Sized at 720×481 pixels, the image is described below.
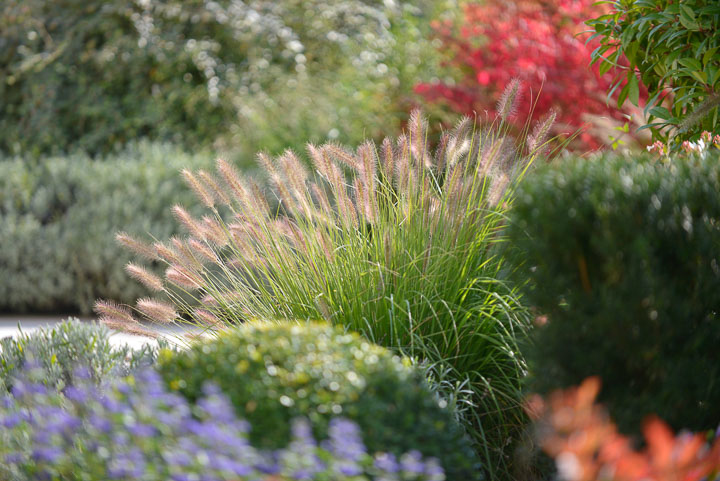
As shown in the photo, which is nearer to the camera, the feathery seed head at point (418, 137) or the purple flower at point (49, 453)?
the purple flower at point (49, 453)

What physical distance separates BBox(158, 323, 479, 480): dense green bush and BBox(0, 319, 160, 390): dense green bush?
898 millimetres

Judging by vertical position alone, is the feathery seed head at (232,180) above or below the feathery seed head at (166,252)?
above

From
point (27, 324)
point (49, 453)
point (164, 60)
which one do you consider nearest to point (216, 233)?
point (49, 453)

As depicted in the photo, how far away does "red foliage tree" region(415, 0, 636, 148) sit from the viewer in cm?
664

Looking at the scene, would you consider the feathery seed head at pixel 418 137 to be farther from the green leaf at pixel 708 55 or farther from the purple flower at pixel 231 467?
the purple flower at pixel 231 467

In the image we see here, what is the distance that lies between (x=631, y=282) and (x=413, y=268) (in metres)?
1.13

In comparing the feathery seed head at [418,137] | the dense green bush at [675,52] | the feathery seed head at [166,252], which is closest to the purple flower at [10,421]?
the feathery seed head at [166,252]

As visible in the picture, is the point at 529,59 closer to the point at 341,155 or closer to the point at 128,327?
the point at 341,155

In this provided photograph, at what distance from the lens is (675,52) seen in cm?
348

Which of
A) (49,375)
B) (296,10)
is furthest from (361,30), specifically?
(49,375)

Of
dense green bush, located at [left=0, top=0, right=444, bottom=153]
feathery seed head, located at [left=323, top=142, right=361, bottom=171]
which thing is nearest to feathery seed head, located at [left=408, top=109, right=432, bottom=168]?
feathery seed head, located at [left=323, top=142, right=361, bottom=171]

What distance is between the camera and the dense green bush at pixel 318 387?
1905 mm

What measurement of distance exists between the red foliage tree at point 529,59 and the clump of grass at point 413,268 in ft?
10.6

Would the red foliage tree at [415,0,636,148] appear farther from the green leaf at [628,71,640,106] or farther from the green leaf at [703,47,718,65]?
the green leaf at [703,47,718,65]
